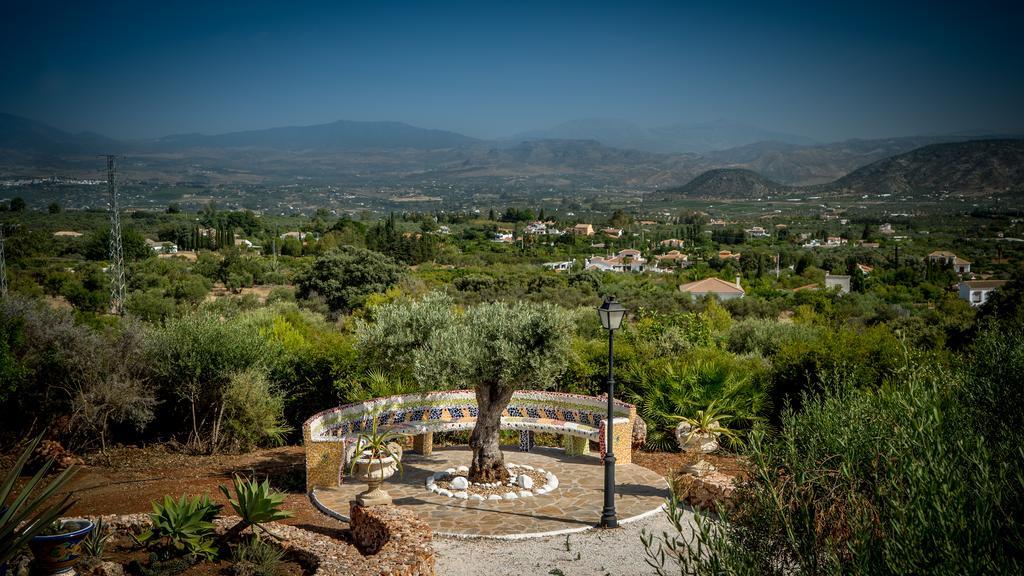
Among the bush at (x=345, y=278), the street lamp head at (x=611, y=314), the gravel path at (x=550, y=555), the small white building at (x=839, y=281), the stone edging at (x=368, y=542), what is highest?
the street lamp head at (x=611, y=314)

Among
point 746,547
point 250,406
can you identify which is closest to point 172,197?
point 250,406

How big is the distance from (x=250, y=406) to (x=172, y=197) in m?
122

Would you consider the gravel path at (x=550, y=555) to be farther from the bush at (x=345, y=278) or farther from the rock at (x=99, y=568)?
the bush at (x=345, y=278)

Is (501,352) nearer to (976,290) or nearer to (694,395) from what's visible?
(694,395)

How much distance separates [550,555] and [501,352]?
248 centimetres

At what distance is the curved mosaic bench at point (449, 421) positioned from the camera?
9625 mm

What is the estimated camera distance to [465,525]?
27.8 ft

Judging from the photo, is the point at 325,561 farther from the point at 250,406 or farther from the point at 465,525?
the point at 250,406

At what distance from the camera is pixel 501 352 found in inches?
354

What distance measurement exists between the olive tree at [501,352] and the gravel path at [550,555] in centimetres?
192

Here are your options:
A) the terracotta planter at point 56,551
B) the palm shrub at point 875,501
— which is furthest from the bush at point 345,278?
the palm shrub at point 875,501

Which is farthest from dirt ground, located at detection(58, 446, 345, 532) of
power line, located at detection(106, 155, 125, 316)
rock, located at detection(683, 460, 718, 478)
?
power line, located at detection(106, 155, 125, 316)

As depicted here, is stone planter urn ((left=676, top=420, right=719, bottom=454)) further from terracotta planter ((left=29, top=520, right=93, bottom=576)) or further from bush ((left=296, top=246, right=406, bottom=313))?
bush ((left=296, top=246, right=406, bottom=313))

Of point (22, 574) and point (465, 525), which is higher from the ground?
point (22, 574)
